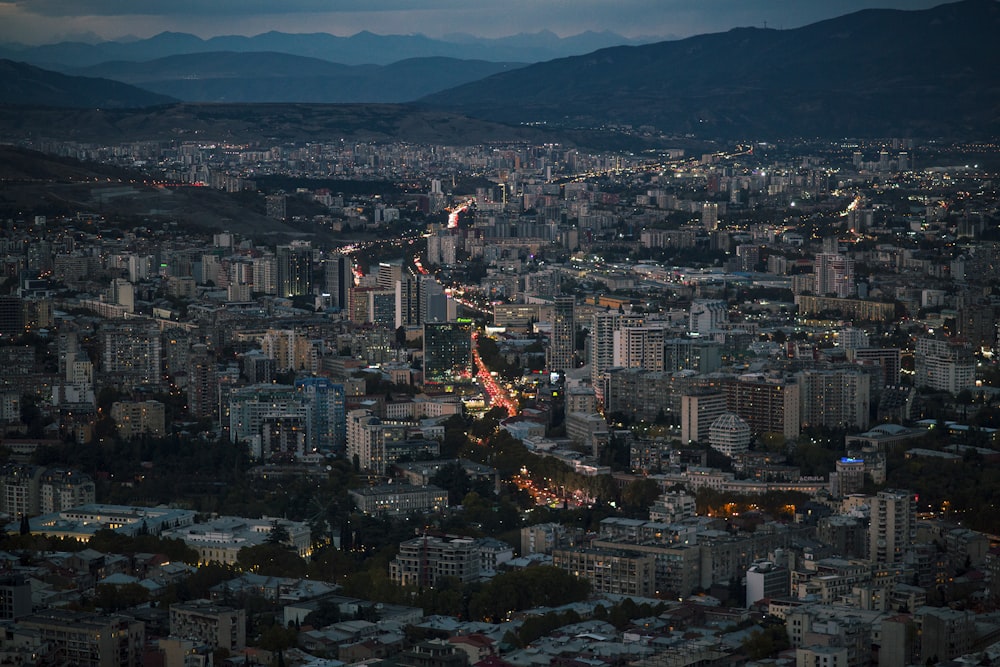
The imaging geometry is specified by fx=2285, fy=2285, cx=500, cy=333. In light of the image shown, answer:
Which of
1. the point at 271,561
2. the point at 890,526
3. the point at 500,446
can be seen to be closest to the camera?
the point at 271,561

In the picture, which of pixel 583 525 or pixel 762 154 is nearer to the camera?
pixel 583 525

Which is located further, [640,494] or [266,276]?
[266,276]

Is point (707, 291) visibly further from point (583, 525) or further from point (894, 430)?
point (583, 525)

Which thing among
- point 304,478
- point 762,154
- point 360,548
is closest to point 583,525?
point 360,548

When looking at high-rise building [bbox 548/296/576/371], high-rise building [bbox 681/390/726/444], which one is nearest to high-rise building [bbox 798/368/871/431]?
high-rise building [bbox 681/390/726/444]

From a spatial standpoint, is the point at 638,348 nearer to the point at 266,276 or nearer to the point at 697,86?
the point at 266,276

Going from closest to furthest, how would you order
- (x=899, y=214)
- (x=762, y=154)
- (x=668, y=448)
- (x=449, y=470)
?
(x=449, y=470) < (x=668, y=448) < (x=899, y=214) < (x=762, y=154)

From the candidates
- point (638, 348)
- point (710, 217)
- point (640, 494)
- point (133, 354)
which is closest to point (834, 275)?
point (638, 348)
